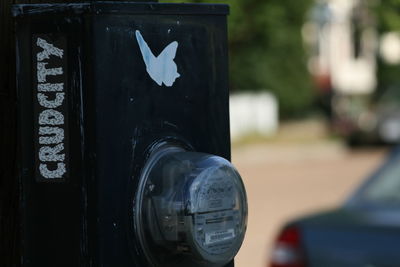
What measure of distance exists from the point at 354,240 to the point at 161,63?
3.05 meters

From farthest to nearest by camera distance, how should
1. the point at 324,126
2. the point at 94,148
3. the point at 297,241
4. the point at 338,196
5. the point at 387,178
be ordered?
the point at 324,126
the point at 338,196
the point at 387,178
the point at 297,241
the point at 94,148

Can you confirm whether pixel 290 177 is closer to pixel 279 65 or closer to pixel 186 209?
pixel 279 65

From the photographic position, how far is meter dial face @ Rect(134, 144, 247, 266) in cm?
201

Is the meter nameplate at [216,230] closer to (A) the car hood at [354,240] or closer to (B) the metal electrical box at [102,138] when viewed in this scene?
(B) the metal electrical box at [102,138]

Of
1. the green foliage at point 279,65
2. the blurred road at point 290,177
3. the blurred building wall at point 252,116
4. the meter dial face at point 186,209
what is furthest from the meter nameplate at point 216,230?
the green foliage at point 279,65

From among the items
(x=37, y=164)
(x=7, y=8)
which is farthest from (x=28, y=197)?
(x=7, y=8)

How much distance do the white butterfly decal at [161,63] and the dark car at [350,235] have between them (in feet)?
9.49

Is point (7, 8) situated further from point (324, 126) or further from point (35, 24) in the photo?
point (324, 126)

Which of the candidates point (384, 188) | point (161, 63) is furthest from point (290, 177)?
point (161, 63)

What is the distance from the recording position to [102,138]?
198 cm

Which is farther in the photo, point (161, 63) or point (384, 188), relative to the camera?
point (384, 188)

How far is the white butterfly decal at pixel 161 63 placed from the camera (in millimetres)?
2061

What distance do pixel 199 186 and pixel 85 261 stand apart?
10.6 inches

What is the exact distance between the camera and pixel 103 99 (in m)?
1.98
